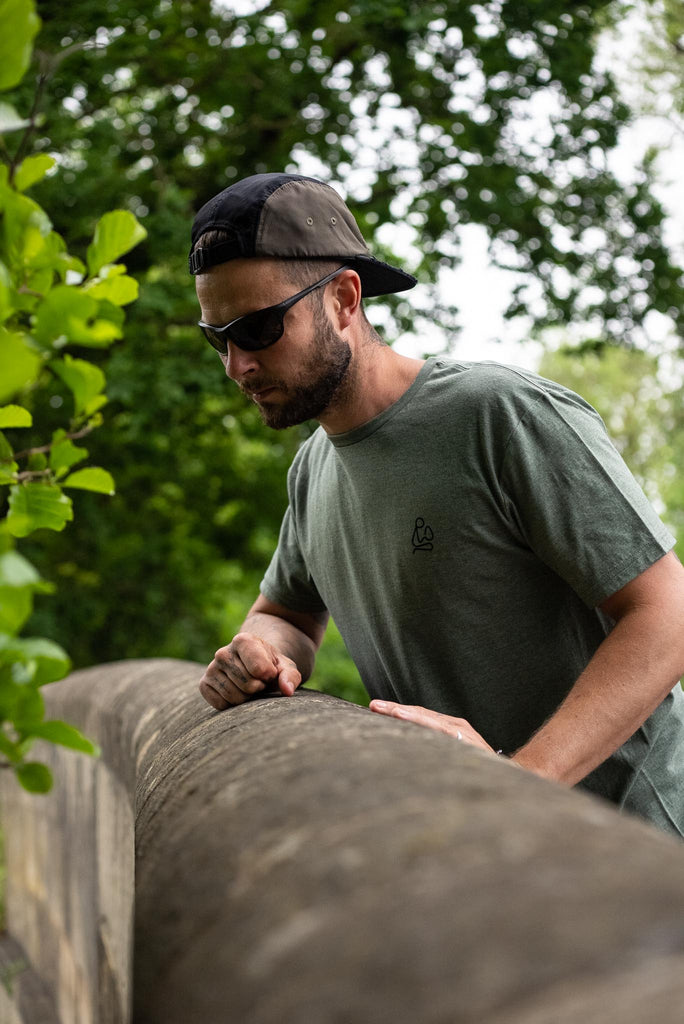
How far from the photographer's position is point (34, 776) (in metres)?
1.06

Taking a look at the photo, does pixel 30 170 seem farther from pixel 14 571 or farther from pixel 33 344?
pixel 14 571

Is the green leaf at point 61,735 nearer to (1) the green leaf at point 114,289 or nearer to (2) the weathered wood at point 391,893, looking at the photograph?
(2) the weathered wood at point 391,893

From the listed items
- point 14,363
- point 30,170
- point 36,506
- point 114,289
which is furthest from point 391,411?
point 14,363

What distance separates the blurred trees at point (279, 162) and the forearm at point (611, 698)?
4.96 metres

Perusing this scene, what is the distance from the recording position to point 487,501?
242 centimetres

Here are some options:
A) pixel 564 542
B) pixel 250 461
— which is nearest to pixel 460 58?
pixel 250 461

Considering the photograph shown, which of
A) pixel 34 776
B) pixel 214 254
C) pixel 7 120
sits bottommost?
pixel 214 254

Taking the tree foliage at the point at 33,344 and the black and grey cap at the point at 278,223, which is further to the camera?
the black and grey cap at the point at 278,223

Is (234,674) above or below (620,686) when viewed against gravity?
below

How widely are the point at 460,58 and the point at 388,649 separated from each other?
246 inches

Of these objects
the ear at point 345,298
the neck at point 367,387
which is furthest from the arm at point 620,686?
the ear at point 345,298

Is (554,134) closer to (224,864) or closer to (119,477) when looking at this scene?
(119,477)

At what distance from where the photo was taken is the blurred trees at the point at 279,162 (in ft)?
23.2

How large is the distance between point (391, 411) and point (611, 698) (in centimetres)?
93
